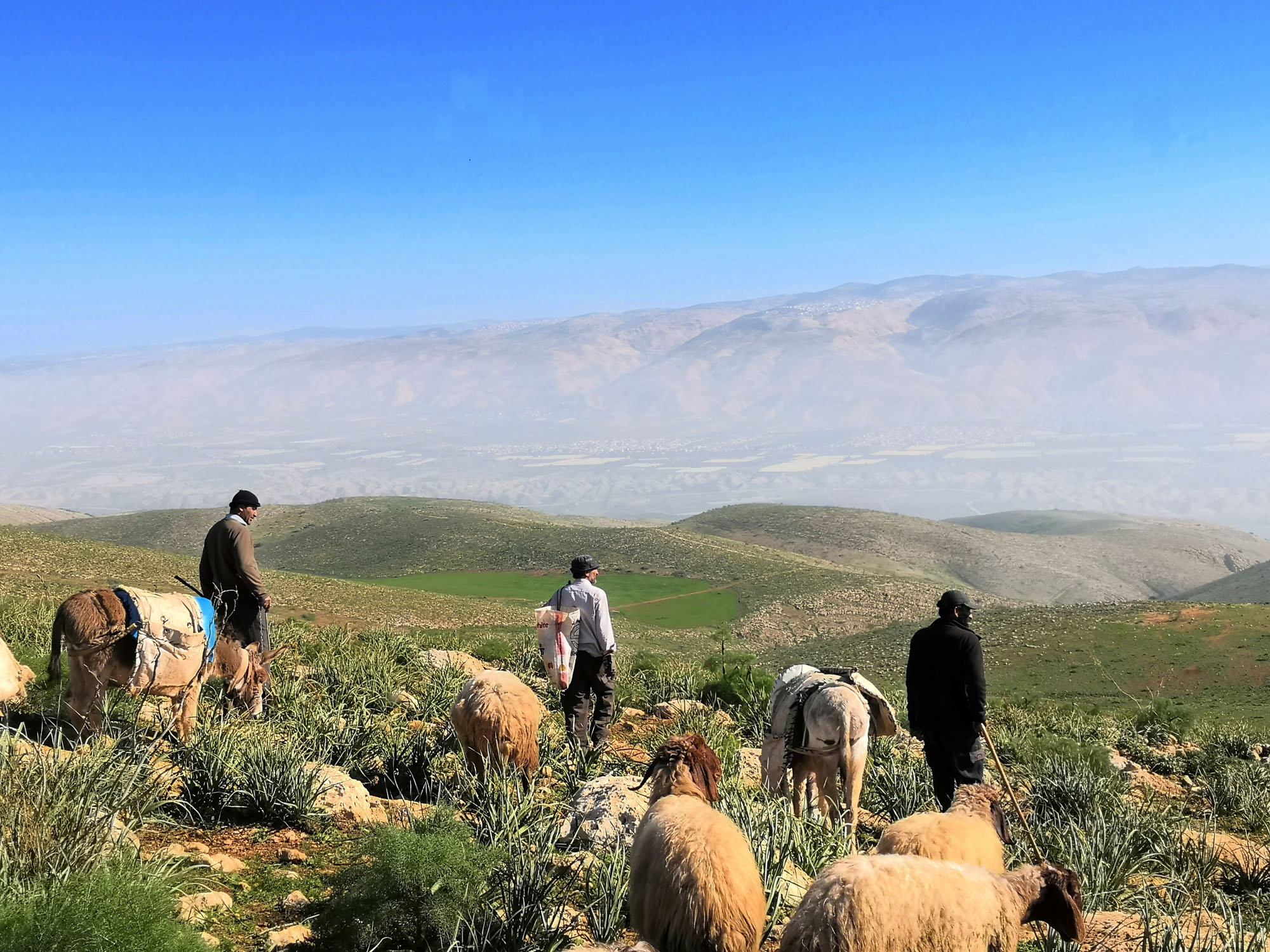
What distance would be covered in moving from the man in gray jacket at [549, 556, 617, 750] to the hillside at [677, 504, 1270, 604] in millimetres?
92362

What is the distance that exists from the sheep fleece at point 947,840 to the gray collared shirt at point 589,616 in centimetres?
444

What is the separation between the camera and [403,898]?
4.35m

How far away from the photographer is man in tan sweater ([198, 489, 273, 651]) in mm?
8617

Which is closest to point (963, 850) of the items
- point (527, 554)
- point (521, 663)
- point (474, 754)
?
point (474, 754)

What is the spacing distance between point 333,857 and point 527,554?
71544 mm

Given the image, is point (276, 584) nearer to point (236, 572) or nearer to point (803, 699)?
point (236, 572)

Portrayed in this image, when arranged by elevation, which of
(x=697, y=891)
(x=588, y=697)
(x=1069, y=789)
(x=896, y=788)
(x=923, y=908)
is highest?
(x=923, y=908)

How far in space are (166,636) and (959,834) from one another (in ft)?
20.0

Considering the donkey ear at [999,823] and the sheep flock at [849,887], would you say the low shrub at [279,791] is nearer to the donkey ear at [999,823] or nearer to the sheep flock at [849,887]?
the sheep flock at [849,887]

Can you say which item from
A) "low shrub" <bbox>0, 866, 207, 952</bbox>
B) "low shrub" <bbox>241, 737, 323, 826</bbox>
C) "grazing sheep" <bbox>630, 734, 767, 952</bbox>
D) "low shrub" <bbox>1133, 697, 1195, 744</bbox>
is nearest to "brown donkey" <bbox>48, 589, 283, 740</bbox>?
"low shrub" <bbox>241, 737, 323, 826</bbox>

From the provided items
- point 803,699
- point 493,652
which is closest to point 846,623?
point 493,652

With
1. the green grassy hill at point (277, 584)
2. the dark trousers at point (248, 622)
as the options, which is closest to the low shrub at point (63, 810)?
the dark trousers at point (248, 622)

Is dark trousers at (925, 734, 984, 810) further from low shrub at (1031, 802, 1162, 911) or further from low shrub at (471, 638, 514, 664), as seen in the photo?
low shrub at (471, 638, 514, 664)

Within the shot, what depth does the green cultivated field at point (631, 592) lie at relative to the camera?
180 feet
